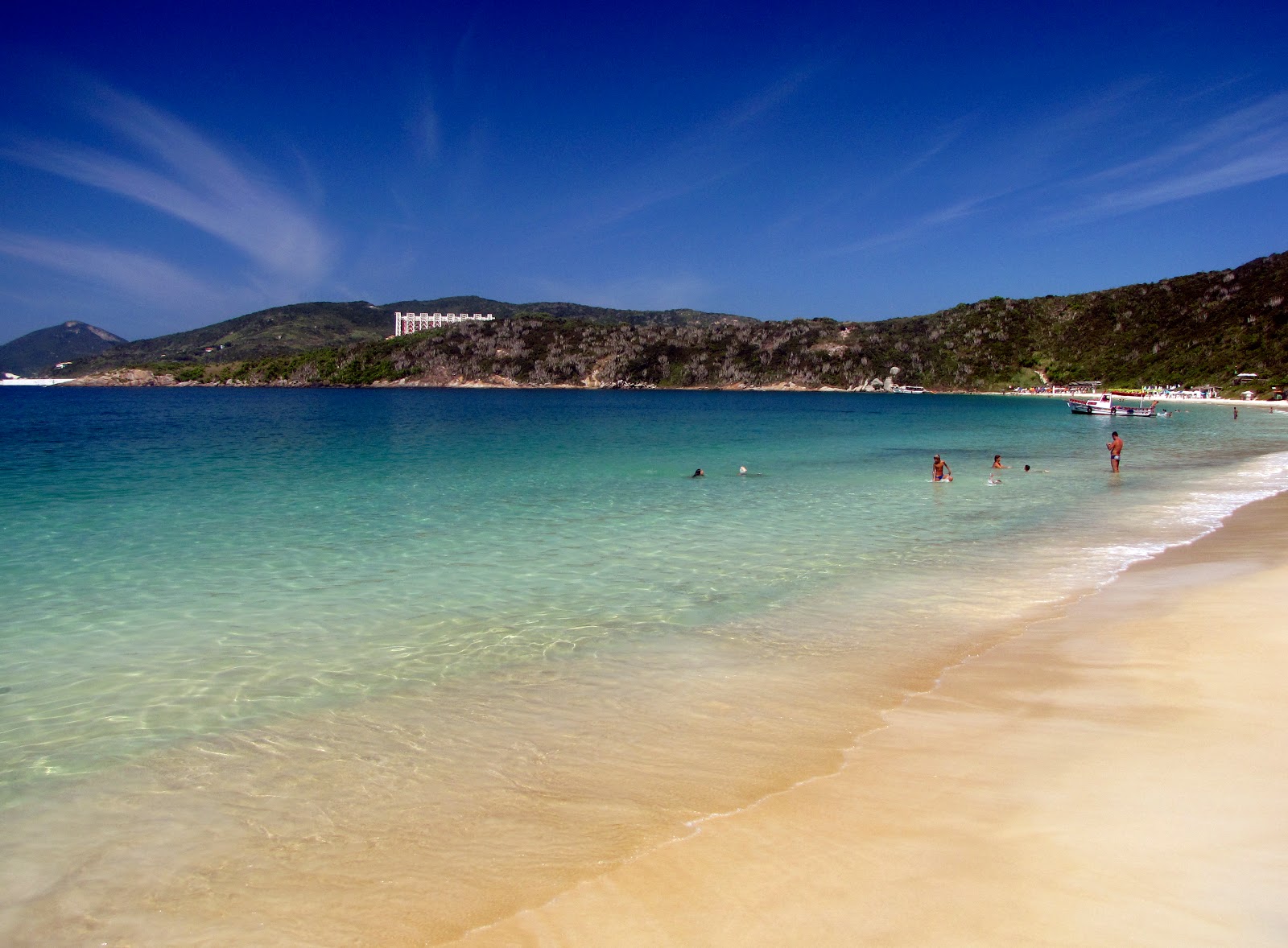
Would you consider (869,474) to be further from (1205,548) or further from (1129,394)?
(1129,394)

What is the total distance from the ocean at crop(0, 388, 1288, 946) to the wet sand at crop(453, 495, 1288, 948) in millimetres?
379

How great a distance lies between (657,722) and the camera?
6.74m

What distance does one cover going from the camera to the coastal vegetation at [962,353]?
123m

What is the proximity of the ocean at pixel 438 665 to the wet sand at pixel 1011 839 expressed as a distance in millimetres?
379

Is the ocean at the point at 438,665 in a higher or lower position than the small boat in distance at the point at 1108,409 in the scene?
lower

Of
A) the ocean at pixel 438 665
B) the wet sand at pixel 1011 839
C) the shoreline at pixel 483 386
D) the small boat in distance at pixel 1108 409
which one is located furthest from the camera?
the shoreline at pixel 483 386

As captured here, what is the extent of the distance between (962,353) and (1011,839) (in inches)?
7127

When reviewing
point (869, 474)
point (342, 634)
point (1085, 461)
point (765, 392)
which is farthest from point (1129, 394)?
point (342, 634)

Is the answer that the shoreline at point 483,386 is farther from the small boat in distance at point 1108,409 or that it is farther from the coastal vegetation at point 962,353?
the small boat in distance at point 1108,409

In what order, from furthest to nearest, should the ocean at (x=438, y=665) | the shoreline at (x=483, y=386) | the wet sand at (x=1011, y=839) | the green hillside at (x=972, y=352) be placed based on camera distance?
1. the shoreline at (x=483, y=386)
2. the green hillside at (x=972, y=352)
3. the ocean at (x=438, y=665)
4. the wet sand at (x=1011, y=839)

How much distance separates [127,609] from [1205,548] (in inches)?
688

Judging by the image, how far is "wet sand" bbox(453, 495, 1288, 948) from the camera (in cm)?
381

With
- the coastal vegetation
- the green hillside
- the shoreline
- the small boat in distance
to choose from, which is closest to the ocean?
the small boat in distance

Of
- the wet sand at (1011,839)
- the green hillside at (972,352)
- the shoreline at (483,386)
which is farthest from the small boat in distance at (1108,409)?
the shoreline at (483,386)
